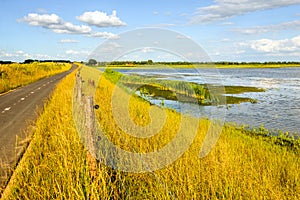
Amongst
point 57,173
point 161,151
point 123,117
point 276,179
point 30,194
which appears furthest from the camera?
point 123,117

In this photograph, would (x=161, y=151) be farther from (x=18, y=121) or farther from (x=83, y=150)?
(x=18, y=121)

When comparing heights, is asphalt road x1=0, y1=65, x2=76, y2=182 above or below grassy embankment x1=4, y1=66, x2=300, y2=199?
below

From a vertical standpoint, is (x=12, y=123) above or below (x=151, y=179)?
below

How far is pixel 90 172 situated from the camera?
452 centimetres

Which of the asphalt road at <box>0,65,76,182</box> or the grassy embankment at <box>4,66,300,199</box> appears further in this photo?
the asphalt road at <box>0,65,76,182</box>

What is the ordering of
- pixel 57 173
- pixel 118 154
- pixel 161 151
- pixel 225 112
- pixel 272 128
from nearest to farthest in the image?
pixel 57 173 → pixel 118 154 → pixel 161 151 → pixel 272 128 → pixel 225 112

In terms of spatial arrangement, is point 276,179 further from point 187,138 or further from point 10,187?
point 10,187

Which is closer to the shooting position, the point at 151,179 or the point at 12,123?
the point at 151,179

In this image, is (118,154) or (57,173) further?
(118,154)

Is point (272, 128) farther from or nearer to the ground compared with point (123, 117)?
nearer to the ground

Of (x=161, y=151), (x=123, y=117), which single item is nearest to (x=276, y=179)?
(x=161, y=151)

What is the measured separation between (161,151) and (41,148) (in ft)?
8.20

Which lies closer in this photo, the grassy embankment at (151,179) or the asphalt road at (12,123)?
the grassy embankment at (151,179)

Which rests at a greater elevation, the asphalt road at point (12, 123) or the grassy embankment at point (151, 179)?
the grassy embankment at point (151, 179)
